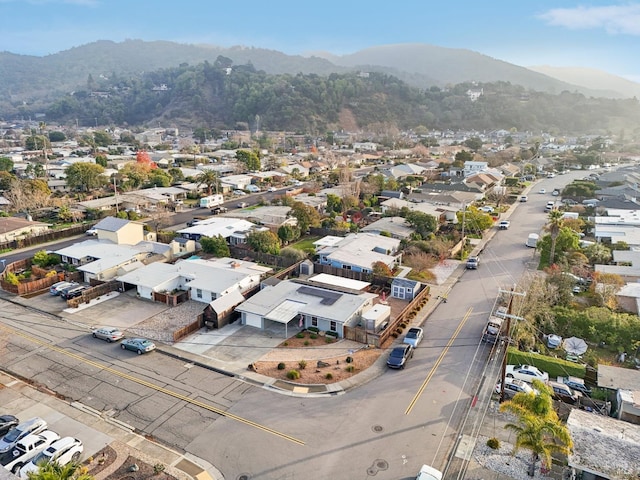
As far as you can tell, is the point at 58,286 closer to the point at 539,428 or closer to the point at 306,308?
the point at 306,308

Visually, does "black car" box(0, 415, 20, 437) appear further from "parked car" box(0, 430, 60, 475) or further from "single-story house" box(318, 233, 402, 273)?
"single-story house" box(318, 233, 402, 273)

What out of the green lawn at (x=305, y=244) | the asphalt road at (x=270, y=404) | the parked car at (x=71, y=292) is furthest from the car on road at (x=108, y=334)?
the green lawn at (x=305, y=244)

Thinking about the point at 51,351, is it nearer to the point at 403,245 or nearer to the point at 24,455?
the point at 24,455

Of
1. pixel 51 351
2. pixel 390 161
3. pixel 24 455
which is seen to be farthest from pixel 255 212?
pixel 390 161

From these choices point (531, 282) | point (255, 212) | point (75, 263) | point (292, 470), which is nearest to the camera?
point (292, 470)

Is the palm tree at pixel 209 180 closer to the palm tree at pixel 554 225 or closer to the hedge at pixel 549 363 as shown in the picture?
the palm tree at pixel 554 225

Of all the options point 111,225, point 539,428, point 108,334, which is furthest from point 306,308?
point 111,225

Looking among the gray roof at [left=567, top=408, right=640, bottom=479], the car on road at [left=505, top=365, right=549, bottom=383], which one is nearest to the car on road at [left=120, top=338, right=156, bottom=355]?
the car on road at [left=505, top=365, right=549, bottom=383]
